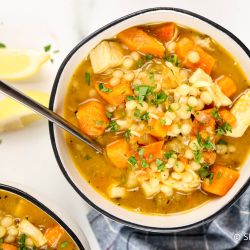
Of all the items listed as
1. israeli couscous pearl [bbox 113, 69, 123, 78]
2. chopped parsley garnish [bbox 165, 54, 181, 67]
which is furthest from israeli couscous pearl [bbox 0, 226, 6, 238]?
chopped parsley garnish [bbox 165, 54, 181, 67]

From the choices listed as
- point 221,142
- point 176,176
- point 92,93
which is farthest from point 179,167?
point 92,93

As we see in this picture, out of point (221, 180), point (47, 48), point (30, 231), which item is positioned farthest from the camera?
point (47, 48)

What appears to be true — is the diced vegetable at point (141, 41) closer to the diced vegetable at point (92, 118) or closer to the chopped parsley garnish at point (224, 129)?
the diced vegetable at point (92, 118)

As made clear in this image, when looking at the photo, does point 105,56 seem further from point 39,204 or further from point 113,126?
point 39,204

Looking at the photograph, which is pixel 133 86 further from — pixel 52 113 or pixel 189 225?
pixel 189 225

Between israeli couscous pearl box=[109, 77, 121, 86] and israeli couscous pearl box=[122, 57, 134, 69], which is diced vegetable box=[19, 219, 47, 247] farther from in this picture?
israeli couscous pearl box=[122, 57, 134, 69]

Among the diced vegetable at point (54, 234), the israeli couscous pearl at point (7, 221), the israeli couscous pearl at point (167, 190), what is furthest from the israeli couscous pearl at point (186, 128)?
the israeli couscous pearl at point (7, 221)
